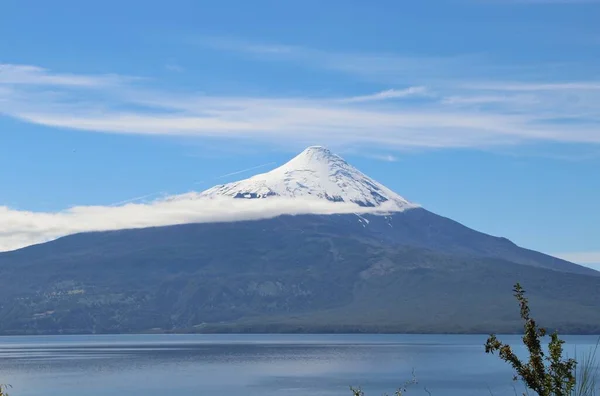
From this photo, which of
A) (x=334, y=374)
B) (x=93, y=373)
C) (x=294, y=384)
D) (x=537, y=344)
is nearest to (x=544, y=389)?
(x=537, y=344)

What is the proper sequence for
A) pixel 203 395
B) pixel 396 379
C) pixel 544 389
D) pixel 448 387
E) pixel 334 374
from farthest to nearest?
1. pixel 334 374
2. pixel 396 379
3. pixel 448 387
4. pixel 203 395
5. pixel 544 389

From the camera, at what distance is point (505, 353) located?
22.8 meters

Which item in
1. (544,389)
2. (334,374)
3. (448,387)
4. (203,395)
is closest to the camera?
(544,389)

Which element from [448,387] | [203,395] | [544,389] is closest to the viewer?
[544,389]

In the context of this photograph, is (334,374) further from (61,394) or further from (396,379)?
(61,394)

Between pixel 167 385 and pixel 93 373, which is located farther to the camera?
pixel 93 373

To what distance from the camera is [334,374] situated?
18975 cm

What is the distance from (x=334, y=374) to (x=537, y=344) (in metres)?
170

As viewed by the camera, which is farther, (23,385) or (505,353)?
(23,385)

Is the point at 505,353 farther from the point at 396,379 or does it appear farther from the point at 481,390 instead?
the point at 396,379

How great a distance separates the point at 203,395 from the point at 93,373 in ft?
207

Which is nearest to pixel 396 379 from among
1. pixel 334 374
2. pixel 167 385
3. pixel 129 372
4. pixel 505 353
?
pixel 334 374

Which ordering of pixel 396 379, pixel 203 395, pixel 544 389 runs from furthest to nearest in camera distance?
pixel 396 379, pixel 203 395, pixel 544 389

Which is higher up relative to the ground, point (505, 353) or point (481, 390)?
point (505, 353)
